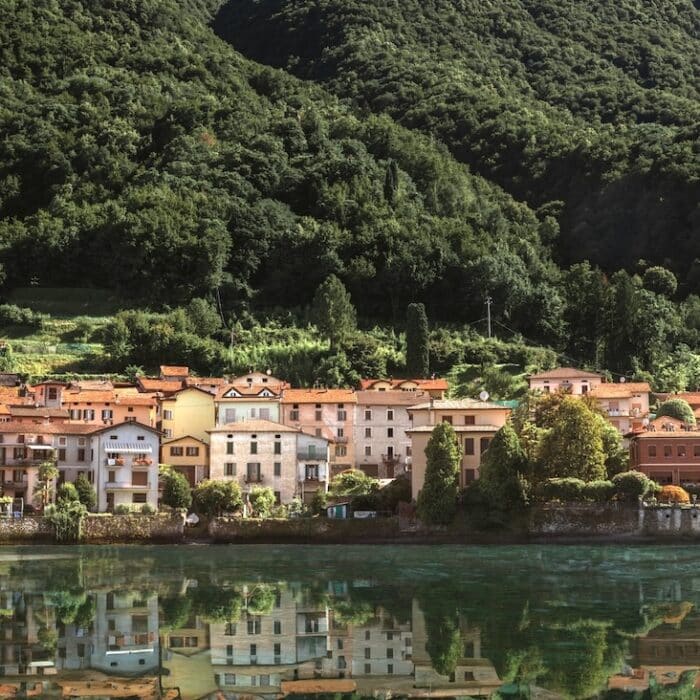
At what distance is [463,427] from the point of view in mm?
74875

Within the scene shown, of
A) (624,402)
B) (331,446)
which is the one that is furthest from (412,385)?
(624,402)

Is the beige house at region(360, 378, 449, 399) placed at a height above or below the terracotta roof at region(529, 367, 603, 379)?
below

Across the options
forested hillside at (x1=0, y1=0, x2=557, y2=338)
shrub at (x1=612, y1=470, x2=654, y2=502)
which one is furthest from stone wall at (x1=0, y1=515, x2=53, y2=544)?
forested hillside at (x1=0, y1=0, x2=557, y2=338)

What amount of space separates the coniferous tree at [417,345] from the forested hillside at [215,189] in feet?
46.7

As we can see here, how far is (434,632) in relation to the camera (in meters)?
38.5

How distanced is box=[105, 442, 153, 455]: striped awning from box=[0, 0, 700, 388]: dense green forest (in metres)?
20.7

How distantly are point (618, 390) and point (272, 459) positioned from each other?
73.4 feet

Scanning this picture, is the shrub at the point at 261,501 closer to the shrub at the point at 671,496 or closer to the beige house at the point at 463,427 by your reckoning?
the beige house at the point at 463,427

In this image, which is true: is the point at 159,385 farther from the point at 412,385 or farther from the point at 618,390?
the point at 618,390

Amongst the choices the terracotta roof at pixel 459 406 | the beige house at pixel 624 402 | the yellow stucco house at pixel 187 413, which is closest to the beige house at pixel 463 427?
the terracotta roof at pixel 459 406

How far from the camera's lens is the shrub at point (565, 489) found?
2657 inches

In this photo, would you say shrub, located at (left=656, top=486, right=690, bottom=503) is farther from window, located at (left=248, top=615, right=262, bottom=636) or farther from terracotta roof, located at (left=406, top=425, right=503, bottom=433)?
window, located at (left=248, top=615, right=262, bottom=636)

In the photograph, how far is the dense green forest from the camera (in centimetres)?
10888

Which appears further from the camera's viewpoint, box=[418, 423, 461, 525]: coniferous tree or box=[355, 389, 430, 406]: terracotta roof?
box=[355, 389, 430, 406]: terracotta roof
